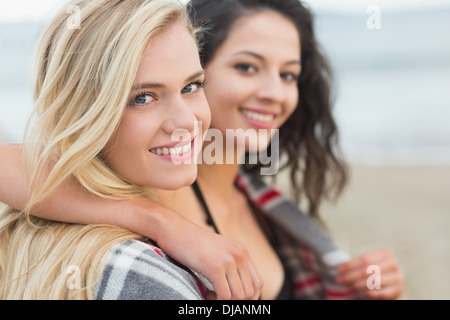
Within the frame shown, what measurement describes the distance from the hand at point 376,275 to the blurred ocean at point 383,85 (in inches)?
35.8

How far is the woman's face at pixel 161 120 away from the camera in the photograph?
1255 millimetres

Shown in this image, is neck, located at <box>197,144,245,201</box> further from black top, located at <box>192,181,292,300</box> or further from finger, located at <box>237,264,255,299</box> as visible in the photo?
finger, located at <box>237,264,255,299</box>

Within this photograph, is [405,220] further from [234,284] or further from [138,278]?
[138,278]

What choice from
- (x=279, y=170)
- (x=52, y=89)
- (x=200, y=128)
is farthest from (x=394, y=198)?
(x=52, y=89)

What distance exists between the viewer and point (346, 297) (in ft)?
7.16

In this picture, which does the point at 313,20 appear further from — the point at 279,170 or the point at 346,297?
the point at 346,297

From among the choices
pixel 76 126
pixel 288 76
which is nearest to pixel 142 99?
pixel 76 126

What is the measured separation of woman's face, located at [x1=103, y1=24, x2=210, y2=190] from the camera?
1.25 metres

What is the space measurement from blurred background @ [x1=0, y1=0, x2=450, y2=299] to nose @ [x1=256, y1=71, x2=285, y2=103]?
39 centimetres

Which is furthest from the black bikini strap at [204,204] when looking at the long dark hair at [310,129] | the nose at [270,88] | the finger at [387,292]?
the finger at [387,292]

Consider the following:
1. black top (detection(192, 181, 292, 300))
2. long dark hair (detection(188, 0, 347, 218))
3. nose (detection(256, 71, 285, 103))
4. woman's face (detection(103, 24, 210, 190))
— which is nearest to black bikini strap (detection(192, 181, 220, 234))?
black top (detection(192, 181, 292, 300))

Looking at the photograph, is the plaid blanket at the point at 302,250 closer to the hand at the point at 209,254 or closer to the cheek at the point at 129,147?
the hand at the point at 209,254

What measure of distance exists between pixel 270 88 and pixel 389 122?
19.0 feet
